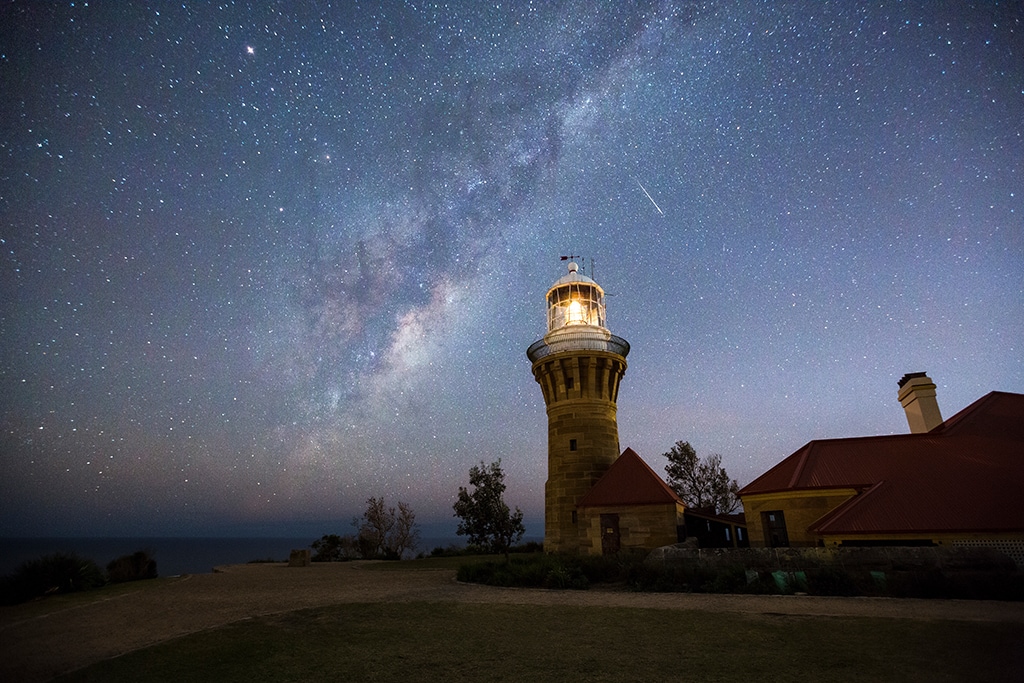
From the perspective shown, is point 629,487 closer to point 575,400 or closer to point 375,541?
point 575,400

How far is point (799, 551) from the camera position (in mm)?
13070

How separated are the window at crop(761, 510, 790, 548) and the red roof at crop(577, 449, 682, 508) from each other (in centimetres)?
337

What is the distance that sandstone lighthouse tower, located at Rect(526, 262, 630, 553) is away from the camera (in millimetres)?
24016

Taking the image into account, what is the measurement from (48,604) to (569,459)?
64.8 feet

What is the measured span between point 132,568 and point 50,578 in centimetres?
478

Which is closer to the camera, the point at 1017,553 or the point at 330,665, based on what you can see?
the point at 330,665

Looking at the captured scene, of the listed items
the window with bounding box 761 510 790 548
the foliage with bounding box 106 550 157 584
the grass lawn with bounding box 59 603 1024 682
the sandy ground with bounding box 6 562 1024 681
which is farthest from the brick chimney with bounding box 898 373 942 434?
the foliage with bounding box 106 550 157 584

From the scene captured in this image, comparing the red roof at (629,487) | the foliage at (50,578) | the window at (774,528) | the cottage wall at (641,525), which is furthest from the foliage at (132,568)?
the window at (774,528)

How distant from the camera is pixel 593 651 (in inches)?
290

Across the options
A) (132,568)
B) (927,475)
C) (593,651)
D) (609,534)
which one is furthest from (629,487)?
(132,568)

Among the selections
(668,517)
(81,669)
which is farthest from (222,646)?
(668,517)

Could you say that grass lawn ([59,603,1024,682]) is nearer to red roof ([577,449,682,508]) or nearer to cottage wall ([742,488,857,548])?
cottage wall ([742,488,857,548])

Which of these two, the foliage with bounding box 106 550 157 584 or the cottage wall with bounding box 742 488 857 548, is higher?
the cottage wall with bounding box 742 488 857 548

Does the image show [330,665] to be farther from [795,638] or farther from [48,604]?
[48,604]
